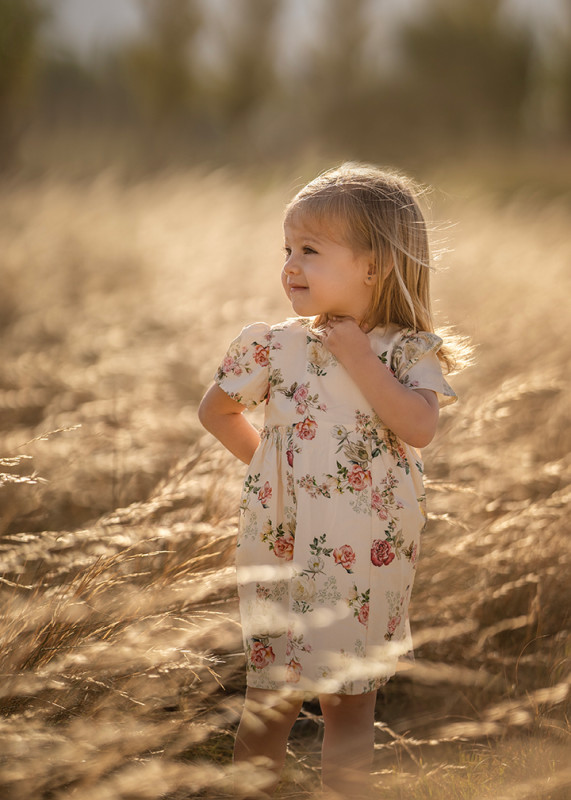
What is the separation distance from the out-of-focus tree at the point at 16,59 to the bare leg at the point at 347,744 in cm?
1023

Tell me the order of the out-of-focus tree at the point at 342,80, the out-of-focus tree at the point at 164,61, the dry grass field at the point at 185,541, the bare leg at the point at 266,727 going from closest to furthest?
1. the dry grass field at the point at 185,541
2. the bare leg at the point at 266,727
3. the out-of-focus tree at the point at 164,61
4. the out-of-focus tree at the point at 342,80

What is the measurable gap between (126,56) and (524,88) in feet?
46.8

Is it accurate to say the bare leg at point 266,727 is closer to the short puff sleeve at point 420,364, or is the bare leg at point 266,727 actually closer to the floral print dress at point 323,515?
the floral print dress at point 323,515

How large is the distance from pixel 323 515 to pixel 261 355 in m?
0.33

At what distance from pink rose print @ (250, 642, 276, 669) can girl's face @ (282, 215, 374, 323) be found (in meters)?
0.62

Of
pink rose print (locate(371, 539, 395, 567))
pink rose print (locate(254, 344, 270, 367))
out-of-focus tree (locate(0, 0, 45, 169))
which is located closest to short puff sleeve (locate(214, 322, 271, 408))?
pink rose print (locate(254, 344, 270, 367))

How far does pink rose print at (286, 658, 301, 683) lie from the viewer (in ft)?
4.56

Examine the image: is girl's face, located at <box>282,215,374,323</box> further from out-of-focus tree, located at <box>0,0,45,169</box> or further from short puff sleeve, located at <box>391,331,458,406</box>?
out-of-focus tree, located at <box>0,0,45,169</box>

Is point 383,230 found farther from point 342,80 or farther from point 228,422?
point 342,80

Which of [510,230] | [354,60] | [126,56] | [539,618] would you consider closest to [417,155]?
[354,60]

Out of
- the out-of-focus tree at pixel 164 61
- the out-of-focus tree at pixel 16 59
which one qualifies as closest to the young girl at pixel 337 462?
the out-of-focus tree at pixel 16 59

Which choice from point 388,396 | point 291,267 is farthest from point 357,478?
point 291,267

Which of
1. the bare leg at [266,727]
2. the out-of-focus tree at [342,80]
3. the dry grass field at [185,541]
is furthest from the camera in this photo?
the out-of-focus tree at [342,80]

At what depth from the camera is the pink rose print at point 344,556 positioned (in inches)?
54.6
